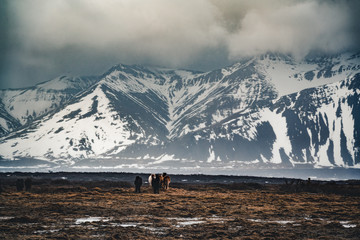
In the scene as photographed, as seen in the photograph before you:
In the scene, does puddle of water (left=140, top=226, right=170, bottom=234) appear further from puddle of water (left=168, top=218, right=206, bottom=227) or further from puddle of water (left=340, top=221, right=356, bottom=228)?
puddle of water (left=340, top=221, right=356, bottom=228)

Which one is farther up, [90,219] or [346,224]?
[90,219]

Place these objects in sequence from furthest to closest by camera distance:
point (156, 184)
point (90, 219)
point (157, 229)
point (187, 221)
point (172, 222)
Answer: point (156, 184)
point (90, 219)
point (187, 221)
point (172, 222)
point (157, 229)

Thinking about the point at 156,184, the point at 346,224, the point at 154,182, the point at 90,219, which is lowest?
the point at 346,224

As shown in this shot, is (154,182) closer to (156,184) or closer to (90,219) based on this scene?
(156,184)

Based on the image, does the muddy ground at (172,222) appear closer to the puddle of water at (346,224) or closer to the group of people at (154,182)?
the puddle of water at (346,224)

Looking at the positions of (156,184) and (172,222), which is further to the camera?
(156,184)

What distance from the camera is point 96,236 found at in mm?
24031

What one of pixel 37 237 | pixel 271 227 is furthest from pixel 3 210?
pixel 271 227

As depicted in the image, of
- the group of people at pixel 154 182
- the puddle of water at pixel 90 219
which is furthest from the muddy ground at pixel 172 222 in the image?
the group of people at pixel 154 182

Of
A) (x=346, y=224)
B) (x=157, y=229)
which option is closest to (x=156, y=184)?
(x=157, y=229)

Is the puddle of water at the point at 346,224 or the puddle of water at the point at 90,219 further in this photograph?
the puddle of water at the point at 90,219

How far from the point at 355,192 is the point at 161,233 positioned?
4782 cm

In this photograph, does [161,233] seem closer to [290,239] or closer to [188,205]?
[290,239]

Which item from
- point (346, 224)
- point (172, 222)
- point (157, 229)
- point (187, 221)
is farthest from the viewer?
point (187, 221)
